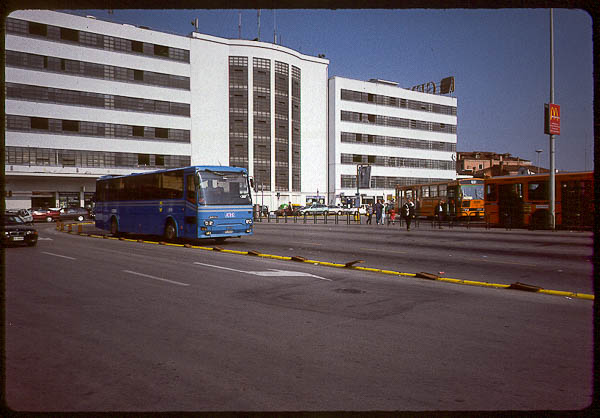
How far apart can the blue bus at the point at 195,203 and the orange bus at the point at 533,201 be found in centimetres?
1717

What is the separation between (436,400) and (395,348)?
1.44m

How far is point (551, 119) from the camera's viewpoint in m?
24.6

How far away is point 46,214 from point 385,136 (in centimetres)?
A: 5330

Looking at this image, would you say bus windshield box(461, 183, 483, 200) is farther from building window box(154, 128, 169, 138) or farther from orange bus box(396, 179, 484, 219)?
building window box(154, 128, 169, 138)

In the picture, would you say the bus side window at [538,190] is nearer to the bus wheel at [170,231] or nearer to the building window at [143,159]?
the bus wheel at [170,231]

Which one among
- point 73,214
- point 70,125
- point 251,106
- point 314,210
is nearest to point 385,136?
point 251,106

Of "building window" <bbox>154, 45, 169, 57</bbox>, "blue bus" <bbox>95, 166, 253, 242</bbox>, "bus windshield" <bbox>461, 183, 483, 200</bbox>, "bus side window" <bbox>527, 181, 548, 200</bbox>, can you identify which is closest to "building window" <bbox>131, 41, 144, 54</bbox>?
"building window" <bbox>154, 45, 169, 57</bbox>

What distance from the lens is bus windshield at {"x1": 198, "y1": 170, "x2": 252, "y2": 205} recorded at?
18672mm

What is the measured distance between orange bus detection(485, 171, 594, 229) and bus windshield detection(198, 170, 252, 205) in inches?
668

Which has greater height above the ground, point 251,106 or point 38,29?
point 38,29

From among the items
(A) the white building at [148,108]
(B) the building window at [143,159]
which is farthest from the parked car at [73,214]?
(B) the building window at [143,159]

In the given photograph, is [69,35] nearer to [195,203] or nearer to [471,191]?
[195,203]

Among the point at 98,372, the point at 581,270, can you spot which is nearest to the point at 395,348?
the point at 98,372
